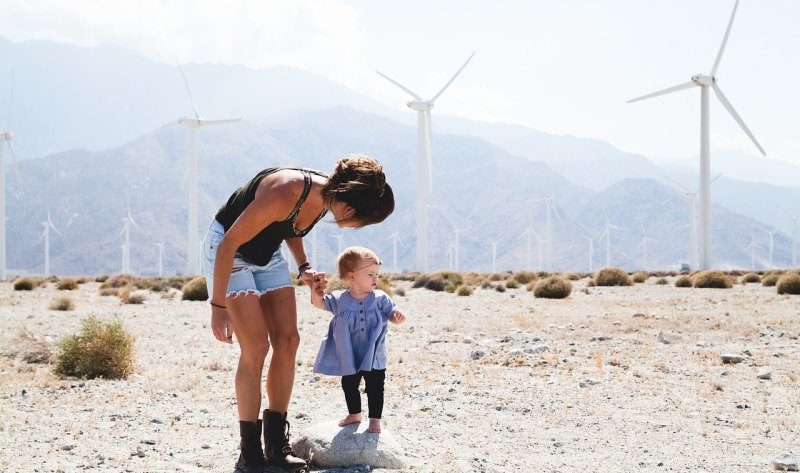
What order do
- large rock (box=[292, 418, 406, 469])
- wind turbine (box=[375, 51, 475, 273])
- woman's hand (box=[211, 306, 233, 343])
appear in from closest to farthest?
woman's hand (box=[211, 306, 233, 343]), large rock (box=[292, 418, 406, 469]), wind turbine (box=[375, 51, 475, 273])

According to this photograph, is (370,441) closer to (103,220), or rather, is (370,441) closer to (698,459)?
(698,459)

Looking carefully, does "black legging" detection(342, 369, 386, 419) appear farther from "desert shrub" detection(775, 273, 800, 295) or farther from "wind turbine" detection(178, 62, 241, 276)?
"wind turbine" detection(178, 62, 241, 276)

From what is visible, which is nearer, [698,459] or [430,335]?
[698,459]

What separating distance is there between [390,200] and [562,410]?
12.9 feet

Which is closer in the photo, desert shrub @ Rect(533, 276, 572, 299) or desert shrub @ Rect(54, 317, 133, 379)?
desert shrub @ Rect(54, 317, 133, 379)

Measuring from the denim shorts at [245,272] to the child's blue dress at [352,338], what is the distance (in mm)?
589

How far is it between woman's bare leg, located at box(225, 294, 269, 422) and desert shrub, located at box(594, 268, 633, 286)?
3006 cm

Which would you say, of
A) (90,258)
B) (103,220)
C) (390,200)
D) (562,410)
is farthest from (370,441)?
(103,220)

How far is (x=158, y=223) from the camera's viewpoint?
6880 inches

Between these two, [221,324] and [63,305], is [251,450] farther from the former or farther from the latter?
[63,305]

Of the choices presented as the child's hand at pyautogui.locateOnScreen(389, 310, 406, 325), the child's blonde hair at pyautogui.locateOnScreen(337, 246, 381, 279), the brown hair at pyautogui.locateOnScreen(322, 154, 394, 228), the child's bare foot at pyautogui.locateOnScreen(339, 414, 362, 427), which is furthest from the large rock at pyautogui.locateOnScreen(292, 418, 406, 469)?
the brown hair at pyautogui.locateOnScreen(322, 154, 394, 228)

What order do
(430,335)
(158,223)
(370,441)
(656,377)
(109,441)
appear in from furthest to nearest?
(158,223)
(430,335)
(656,377)
(109,441)
(370,441)

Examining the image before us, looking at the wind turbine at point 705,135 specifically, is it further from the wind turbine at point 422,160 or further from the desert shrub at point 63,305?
the desert shrub at point 63,305

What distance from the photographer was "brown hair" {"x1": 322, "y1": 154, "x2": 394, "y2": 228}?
4.66 metres
